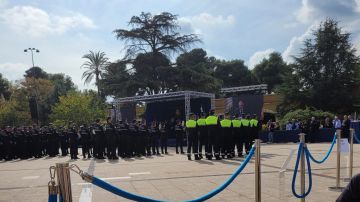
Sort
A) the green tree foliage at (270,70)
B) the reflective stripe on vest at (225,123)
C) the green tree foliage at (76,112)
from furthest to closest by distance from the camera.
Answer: the green tree foliage at (270,70)
the green tree foliage at (76,112)
the reflective stripe on vest at (225,123)

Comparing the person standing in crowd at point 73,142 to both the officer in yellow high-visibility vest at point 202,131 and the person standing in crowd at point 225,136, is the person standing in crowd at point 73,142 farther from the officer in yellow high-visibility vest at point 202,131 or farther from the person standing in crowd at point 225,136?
the person standing in crowd at point 225,136

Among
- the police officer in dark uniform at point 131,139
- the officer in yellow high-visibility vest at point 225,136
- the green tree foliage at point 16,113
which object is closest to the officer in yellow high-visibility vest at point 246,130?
the officer in yellow high-visibility vest at point 225,136

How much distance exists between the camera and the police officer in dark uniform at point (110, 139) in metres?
17.2

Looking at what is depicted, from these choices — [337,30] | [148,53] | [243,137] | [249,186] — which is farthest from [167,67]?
[249,186]

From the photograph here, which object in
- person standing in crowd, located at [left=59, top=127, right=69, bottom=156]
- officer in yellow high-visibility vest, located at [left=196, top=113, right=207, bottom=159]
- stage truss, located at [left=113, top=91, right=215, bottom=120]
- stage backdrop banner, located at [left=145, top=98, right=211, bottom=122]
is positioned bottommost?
person standing in crowd, located at [left=59, top=127, right=69, bottom=156]

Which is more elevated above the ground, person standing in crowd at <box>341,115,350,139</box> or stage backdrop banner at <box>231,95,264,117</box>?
stage backdrop banner at <box>231,95,264,117</box>

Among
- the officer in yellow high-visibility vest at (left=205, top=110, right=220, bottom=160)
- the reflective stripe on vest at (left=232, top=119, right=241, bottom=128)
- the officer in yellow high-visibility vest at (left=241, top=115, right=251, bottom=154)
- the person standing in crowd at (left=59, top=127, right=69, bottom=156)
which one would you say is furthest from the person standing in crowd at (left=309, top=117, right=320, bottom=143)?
the person standing in crowd at (left=59, top=127, right=69, bottom=156)

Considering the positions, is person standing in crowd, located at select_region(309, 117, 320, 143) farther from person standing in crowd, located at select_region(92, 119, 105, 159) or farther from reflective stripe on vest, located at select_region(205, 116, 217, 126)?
person standing in crowd, located at select_region(92, 119, 105, 159)

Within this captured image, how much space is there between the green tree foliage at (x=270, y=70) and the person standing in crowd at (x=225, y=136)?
1872 inches

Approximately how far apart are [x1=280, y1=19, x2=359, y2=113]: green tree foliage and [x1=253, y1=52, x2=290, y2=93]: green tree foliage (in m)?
20.9

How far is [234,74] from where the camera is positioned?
220ft

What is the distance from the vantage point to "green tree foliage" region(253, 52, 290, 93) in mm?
61875

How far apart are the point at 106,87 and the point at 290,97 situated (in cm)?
1955

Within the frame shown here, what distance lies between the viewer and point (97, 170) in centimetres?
1295
